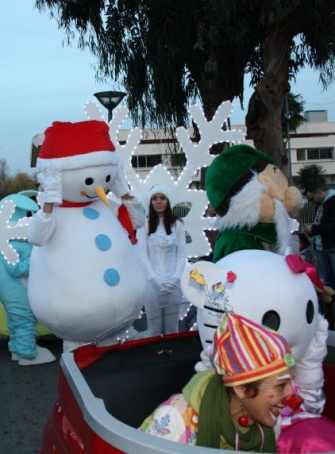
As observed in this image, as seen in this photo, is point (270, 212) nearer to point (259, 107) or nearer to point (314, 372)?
point (314, 372)

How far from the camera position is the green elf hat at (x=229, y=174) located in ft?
12.7

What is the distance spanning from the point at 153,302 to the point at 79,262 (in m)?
1.23

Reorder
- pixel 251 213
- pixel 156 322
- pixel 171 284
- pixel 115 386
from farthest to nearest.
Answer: pixel 171 284, pixel 251 213, pixel 156 322, pixel 115 386

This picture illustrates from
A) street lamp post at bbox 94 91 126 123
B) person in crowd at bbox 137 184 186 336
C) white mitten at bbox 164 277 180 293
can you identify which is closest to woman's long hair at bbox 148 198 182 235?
person in crowd at bbox 137 184 186 336

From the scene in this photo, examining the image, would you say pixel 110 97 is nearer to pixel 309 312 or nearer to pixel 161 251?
pixel 161 251

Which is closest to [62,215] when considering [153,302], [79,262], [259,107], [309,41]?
[79,262]

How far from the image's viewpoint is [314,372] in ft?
9.50

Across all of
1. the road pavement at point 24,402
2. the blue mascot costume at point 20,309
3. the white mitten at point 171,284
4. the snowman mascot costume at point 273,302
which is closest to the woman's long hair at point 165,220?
the white mitten at point 171,284

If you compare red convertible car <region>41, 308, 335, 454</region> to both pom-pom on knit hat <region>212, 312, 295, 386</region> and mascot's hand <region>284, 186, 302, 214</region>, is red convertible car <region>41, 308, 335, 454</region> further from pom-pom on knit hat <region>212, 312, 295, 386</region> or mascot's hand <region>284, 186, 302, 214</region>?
mascot's hand <region>284, 186, 302, 214</region>

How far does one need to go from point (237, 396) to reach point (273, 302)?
90cm

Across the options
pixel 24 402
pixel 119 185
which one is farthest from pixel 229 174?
pixel 24 402

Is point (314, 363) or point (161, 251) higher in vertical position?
point (161, 251)

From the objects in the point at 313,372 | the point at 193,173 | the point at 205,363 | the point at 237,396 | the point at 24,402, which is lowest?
the point at 24,402

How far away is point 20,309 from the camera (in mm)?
6332
